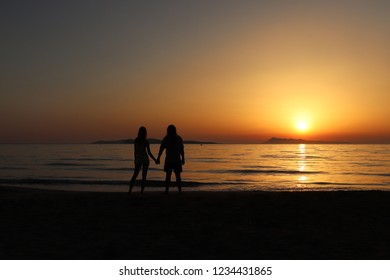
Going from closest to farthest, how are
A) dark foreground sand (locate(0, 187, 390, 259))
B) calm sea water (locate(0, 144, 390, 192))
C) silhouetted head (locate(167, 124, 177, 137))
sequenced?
dark foreground sand (locate(0, 187, 390, 259)), silhouetted head (locate(167, 124, 177, 137)), calm sea water (locate(0, 144, 390, 192))

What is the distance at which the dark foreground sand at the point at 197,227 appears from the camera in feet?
23.2

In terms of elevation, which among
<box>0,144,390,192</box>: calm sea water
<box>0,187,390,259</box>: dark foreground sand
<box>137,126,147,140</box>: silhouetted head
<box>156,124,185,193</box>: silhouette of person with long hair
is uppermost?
<box>137,126,147,140</box>: silhouetted head

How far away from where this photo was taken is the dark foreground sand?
23.2 ft

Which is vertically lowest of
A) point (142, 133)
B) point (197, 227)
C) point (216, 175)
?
point (216, 175)

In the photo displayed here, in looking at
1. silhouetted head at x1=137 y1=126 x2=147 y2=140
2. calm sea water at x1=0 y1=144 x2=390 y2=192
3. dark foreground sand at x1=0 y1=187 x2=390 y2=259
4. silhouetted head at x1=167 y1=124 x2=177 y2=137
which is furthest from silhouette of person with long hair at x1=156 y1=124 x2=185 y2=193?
calm sea water at x1=0 y1=144 x2=390 y2=192

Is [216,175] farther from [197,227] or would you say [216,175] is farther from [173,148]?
[197,227]

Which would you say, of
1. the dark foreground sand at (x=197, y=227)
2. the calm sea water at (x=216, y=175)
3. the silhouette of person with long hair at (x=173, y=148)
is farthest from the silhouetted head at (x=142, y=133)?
the calm sea water at (x=216, y=175)

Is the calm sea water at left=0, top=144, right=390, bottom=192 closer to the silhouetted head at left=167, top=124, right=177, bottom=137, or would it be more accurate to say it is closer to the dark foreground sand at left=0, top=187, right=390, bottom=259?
the silhouetted head at left=167, top=124, right=177, bottom=137

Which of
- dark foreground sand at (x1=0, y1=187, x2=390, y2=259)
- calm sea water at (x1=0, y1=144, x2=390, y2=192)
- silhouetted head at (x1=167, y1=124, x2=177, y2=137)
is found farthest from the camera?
calm sea water at (x1=0, y1=144, x2=390, y2=192)

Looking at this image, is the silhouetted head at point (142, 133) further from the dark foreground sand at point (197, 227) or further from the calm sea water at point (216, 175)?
the calm sea water at point (216, 175)

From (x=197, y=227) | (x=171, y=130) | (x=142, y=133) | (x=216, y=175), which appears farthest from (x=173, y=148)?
(x=216, y=175)

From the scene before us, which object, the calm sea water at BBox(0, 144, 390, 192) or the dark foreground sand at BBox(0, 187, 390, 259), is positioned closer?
the dark foreground sand at BBox(0, 187, 390, 259)

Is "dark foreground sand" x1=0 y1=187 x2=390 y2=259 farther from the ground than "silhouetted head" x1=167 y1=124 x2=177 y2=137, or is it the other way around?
"silhouetted head" x1=167 y1=124 x2=177 y2=137

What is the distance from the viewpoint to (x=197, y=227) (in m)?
8.83
